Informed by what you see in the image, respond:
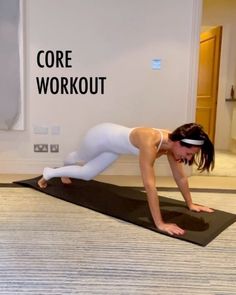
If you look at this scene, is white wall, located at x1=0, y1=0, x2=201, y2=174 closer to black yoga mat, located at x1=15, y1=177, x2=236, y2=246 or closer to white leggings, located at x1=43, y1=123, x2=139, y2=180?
black yoga mat, located at x1=15, y1=177, x2=236, y2=246

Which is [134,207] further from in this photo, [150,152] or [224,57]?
[224,57]

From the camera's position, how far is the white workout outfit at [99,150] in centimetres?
229

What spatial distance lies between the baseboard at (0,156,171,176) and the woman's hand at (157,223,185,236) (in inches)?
58.7

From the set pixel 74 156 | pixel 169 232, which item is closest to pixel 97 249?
pixel 169 232

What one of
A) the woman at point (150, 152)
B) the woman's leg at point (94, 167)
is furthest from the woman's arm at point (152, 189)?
the woman's leg at point (94, 167)

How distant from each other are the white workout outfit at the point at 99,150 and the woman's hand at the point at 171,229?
551 mm

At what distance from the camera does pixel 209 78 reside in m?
5.12

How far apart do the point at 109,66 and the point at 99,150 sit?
1.20 metres

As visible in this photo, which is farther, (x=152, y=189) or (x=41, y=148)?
(x=41, y=148)

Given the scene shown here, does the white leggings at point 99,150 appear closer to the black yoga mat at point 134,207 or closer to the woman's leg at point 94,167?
the woman's leg at point 94,167

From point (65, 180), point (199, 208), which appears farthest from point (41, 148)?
point (199, 208)

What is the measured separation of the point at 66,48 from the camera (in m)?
3.22

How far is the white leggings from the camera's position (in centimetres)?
229

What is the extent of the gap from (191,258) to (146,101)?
1953mm
